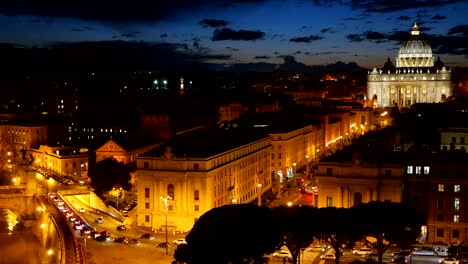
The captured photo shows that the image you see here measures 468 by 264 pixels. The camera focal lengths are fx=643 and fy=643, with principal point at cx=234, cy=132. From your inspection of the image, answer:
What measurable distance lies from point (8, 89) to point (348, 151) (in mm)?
126184

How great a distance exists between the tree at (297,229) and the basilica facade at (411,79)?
5006 inches

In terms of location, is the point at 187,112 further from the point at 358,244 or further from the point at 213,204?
the point at 358,244

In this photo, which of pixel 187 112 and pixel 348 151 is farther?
pixel 187 112

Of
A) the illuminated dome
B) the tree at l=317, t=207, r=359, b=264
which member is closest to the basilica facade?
the illuminated dome

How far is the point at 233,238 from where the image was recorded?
111 ft

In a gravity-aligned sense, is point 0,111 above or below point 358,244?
above

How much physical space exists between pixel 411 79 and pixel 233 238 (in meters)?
144

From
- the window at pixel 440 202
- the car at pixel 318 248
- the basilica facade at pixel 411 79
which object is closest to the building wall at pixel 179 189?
the car at pixel 318 248

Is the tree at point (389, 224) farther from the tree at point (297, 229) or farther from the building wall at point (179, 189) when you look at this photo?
the building wall at point (179, 189)

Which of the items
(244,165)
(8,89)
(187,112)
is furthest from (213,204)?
(8,89)

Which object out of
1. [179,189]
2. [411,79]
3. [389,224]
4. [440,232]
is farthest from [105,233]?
[411,79]

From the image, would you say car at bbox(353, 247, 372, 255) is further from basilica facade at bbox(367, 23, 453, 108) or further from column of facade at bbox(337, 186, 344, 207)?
basilica facade at bbox(367, 23, 453, 108)

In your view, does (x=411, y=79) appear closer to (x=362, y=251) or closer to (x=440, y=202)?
(x=440, y=202)

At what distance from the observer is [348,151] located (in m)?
54.2
